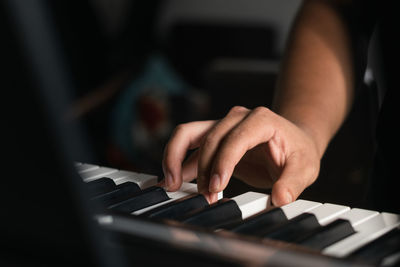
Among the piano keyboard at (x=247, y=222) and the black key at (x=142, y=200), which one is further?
the black key at (x=142, y=200)

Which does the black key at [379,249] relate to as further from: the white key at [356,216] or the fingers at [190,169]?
the fingers at [190,169]

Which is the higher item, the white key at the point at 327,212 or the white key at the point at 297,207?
the white key at the point at 297,207

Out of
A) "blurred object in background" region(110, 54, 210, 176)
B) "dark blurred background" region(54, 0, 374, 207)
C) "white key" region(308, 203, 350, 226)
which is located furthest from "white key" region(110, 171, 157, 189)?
"blurred object in background" region(110, 54, 210, 176)

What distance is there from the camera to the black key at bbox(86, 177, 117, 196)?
757 millimetres

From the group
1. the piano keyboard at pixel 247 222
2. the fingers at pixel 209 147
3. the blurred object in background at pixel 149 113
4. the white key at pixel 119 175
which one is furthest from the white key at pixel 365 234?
the blurred object in background at pixel 149 113

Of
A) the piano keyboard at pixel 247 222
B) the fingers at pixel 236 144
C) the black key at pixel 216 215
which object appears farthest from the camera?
the fingers at pixel 236 144

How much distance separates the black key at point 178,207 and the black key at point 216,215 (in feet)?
0.06

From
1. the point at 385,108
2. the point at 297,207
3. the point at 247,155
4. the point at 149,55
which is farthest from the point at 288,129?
the point at 149,55

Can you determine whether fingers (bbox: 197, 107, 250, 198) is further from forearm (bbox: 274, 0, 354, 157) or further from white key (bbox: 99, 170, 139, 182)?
forearm (bbox: 274, 0, 354, 157)

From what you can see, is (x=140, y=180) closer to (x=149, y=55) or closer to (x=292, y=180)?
(x=292, y=180)

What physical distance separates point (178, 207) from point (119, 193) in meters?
0.10

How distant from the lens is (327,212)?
2.24 feet

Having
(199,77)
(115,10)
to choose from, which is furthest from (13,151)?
A: (115,10)

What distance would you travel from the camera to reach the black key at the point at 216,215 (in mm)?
640
